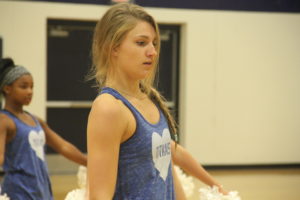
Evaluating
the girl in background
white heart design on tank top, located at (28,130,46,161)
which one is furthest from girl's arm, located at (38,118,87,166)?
white heart design on tank top, located at (28,130,46,161)

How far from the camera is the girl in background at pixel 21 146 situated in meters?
3.05

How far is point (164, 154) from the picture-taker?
1.51 metres

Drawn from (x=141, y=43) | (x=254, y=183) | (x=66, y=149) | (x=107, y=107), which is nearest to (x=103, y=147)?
(x=107, y=107)

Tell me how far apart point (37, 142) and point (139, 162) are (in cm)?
189

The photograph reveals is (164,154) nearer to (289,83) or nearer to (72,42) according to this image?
(72,42)

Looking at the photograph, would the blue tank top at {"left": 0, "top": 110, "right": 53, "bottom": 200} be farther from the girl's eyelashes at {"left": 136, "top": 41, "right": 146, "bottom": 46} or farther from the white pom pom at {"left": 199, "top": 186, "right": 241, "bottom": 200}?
the girl's eyelashes at {"left": 136, "top": 41, "right": 146, "bottom": 46}

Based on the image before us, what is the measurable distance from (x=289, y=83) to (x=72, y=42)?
3.52m

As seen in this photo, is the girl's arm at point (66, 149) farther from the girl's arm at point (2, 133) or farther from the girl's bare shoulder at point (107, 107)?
the girl's bare shoulder at point (107, 107)

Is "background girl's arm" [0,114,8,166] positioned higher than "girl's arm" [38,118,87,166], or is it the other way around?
"background girl's arm" [0,114,8,166]

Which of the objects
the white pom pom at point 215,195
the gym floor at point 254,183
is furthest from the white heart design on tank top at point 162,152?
the gym floor at point 254,183

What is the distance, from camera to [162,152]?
149 cm

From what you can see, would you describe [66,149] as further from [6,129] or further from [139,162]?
[139,162]

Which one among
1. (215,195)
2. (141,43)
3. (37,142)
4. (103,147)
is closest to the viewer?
(103,147)

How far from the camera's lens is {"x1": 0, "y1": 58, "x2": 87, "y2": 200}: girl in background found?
3.05m
